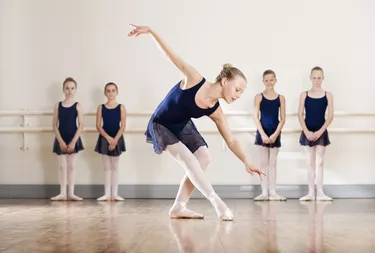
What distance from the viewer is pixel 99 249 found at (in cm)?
259

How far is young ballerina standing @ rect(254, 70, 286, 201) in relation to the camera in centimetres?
604

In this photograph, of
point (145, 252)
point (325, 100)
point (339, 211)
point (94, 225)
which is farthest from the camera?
point (325, 100)

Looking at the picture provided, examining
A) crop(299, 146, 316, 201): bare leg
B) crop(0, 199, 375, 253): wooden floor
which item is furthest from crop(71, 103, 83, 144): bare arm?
crop(299, 146, 316, 201): bare leg

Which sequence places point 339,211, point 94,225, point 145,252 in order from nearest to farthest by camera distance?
1. point 145,252
2. point 94,225
3. point 339,211

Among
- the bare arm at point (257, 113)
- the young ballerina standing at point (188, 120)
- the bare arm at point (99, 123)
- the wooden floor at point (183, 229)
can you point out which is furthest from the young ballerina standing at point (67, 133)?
the young ballerina standing at point (188, 120)

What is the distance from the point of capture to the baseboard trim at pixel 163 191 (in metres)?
6.23

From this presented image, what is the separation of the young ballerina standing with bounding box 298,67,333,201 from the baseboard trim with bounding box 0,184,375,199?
0.86 ft

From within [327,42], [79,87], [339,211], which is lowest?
[339,211]

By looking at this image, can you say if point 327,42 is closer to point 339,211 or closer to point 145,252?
point 339,211

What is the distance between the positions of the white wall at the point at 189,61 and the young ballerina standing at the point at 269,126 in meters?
0.19

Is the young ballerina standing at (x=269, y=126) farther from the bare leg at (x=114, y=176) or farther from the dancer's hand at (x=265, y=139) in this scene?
the bare leg at (x=114, y=176)

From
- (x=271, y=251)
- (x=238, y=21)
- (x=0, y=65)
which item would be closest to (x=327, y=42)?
(x=238, y=21)

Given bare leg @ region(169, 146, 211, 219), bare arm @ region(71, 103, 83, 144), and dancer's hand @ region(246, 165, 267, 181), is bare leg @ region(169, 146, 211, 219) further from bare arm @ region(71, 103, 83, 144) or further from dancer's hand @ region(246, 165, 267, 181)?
bare arm @ region(71, 103, 83, 144)

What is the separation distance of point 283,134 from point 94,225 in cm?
310
